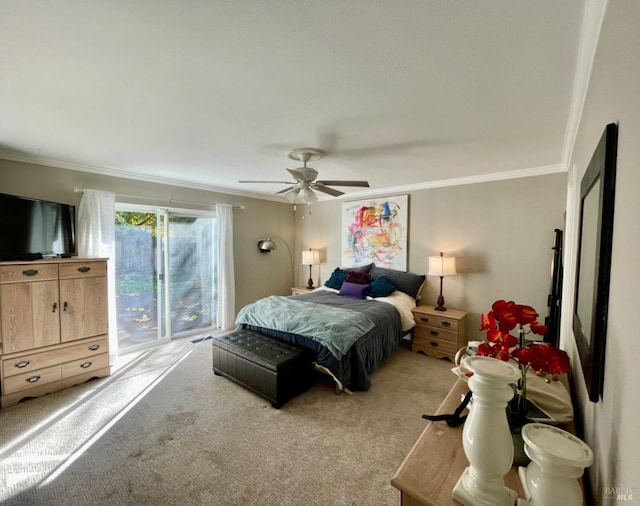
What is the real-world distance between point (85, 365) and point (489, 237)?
→ 16.1ft

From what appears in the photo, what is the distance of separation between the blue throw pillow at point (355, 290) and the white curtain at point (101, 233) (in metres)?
3.02

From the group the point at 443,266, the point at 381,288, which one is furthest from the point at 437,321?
the point at 381,288

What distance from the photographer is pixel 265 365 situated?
98.9 inches

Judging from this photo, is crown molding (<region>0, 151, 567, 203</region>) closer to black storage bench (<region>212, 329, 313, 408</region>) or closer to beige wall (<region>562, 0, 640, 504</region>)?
black storage bench (<region>212, 329, 313, 408</region>)

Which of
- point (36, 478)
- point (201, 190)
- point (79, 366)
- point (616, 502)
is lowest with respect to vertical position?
point (36, 478)

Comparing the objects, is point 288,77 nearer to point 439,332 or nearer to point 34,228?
point 34,228

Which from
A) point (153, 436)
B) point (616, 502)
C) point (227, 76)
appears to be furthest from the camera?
point (153, 436)

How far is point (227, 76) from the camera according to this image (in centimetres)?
152

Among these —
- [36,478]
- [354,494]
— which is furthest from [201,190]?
[354,494]

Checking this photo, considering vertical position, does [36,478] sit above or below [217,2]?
below

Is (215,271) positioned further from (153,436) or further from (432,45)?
(432,45)

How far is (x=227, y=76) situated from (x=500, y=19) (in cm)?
130

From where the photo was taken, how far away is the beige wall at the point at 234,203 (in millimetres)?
2986

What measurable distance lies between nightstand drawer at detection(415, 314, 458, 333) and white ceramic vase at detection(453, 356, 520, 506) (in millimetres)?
2893
